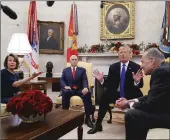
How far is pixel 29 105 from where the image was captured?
74.7 inches

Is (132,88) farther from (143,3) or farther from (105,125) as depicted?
(143,3)

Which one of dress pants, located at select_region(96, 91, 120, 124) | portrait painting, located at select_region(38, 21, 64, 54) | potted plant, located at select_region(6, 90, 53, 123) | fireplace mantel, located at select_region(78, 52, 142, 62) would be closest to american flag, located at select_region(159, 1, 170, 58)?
fireplace mantel, located at select_region(78, 52, 142, 62)

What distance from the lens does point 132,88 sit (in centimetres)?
323

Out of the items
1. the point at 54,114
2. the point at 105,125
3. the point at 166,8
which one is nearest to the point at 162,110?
the point at 54,114

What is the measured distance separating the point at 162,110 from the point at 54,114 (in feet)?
3.56

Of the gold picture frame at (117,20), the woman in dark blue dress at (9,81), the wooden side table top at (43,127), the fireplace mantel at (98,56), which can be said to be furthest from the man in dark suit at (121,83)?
the gold picture frame at (117,20)

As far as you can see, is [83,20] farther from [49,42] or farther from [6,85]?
[6,85]

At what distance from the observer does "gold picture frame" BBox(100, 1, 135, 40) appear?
5172mm

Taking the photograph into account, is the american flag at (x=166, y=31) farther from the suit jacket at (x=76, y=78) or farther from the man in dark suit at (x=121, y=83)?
the suit jacket at (x=76, y=78)

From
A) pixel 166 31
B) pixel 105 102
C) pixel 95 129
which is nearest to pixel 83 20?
pixel 166 31

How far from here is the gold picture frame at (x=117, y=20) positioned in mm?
5172

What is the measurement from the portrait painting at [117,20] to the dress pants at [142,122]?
3392 millimetres

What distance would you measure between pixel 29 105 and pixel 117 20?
3.89m

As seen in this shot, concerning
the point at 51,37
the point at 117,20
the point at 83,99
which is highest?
the point at 117,20
